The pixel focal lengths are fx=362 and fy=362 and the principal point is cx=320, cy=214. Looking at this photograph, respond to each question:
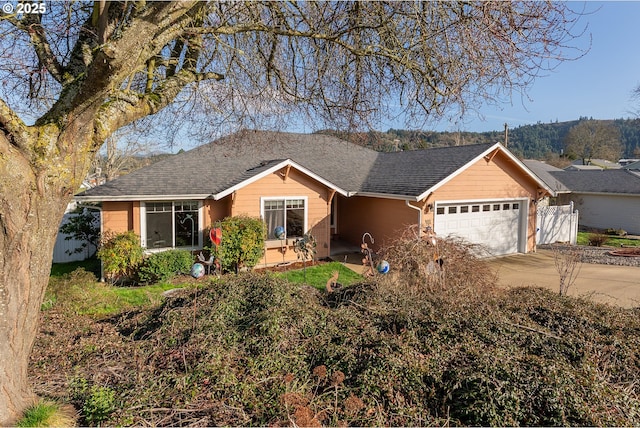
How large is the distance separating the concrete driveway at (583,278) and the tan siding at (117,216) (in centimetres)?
1057

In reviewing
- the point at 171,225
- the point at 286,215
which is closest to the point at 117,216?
the point at 171,225

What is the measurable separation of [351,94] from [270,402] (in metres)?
5.56

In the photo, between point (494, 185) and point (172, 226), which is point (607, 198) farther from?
point (172, 226)

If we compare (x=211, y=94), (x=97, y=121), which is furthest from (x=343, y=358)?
(x=211, y=94)

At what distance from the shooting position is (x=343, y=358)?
170 inches

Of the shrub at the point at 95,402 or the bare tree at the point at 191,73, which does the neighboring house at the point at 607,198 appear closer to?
the bare tree at the point at 191,73

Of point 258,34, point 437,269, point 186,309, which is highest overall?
point 258,34

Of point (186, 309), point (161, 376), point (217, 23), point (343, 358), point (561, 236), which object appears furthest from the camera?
point (561, 236)

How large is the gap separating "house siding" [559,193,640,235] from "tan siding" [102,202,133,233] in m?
25.9

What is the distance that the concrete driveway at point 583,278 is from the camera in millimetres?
9257

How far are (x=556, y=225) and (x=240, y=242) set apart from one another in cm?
1488

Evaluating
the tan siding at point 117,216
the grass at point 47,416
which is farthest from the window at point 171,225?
the grass at point 47,416

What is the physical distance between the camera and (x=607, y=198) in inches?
880

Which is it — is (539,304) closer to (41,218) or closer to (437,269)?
(437,269)
